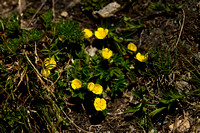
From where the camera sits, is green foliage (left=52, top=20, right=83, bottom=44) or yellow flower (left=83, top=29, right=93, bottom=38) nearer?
green foliage (left=52, top=20, right=83, bottom=44)

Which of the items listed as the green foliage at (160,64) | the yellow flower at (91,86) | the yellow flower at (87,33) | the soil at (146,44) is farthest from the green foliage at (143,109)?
the yellow flower at (87,33)

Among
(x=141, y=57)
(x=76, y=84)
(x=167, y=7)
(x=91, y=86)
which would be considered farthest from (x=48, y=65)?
(x=167, y=7)

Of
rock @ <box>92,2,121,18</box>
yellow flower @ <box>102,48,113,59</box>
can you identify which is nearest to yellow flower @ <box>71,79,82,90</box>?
yellow flower @ <box>102,48,113,59</box>

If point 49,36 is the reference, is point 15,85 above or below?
below

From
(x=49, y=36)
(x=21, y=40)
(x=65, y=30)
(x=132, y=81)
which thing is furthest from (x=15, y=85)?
(x=132, y=81)

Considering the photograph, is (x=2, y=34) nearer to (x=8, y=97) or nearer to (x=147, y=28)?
(x=8, y=97)

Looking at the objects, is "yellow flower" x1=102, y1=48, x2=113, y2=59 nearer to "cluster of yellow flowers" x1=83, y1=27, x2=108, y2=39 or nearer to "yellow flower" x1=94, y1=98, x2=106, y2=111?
"cluster of yellow flowers" x1=83, y1=27, x2=108, y2=39
